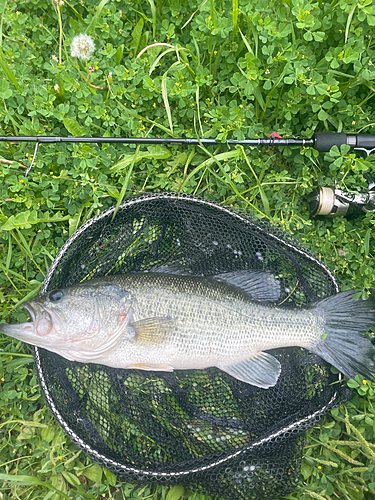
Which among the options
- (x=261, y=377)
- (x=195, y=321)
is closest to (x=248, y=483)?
(x=261, y=377)

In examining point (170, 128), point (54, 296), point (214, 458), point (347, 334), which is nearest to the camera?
point (54, 296)

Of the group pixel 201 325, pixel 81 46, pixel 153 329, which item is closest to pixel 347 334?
pixel 201 325

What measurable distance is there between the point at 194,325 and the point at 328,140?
1.80 meters

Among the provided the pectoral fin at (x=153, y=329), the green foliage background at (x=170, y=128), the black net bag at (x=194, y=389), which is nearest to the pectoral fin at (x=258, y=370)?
the black net bag at (x=194, y=389)

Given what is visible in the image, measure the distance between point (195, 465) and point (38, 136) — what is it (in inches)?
105

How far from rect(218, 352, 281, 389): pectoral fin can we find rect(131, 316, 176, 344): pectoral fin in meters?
0.50

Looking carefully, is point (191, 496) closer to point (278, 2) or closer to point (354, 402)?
point (354, 402)

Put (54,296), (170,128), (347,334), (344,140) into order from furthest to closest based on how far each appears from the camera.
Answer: (170,128)
(344,140)
(347,334)
(54,296)

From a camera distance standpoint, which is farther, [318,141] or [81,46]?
[81,46]

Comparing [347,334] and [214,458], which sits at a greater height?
[347,334]

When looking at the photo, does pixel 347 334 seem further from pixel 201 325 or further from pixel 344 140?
pixel 344 140

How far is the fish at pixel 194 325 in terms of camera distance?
2113 millimetres

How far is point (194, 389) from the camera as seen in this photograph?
2.43 metres

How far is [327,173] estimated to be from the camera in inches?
108
